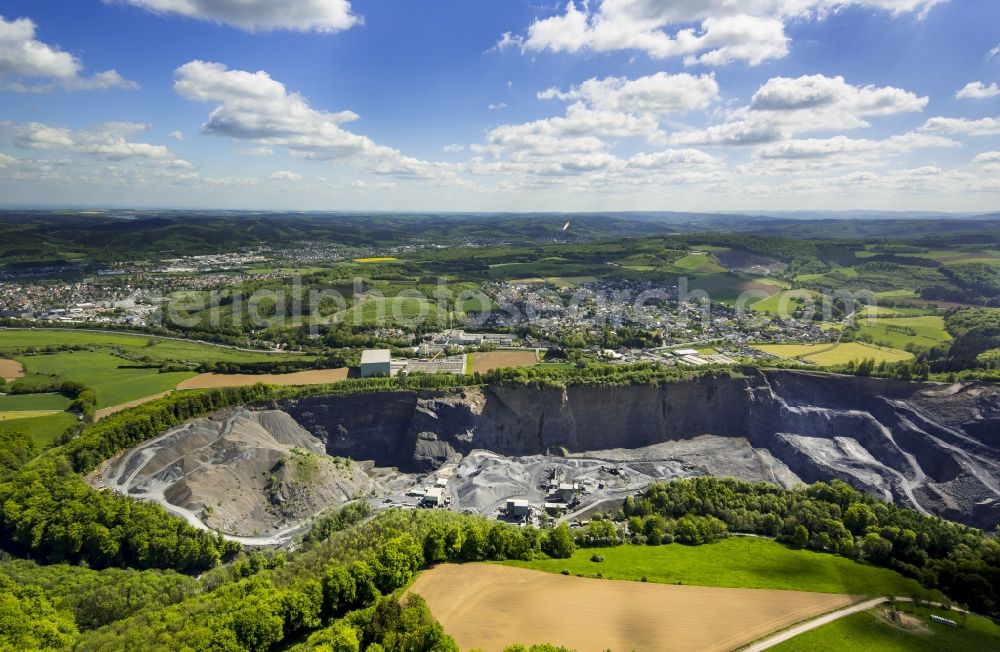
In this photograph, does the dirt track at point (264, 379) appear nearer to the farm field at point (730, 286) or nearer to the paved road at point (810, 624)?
the paved road at point (810, 624)

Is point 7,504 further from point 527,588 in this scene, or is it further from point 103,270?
point 103,270

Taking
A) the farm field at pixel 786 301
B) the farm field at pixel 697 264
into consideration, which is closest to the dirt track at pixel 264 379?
the farm field at pixel 786 301

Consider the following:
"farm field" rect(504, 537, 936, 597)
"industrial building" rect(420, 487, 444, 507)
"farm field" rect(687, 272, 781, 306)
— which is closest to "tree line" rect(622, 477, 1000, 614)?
"farm field" rect(504, 537, 936, 597)

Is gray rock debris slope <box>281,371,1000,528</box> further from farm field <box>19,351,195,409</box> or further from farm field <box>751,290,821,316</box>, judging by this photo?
farm field <box>751,290,821,316</box>

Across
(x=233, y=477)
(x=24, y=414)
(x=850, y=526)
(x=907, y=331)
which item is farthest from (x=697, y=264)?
(x=24, y=414)

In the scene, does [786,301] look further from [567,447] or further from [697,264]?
[567,447]
